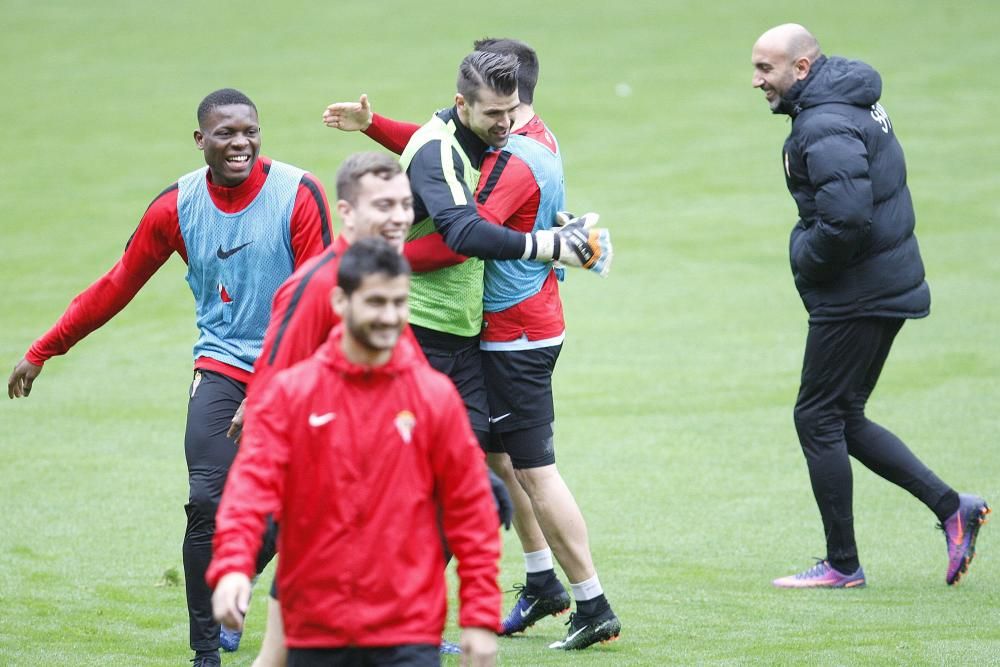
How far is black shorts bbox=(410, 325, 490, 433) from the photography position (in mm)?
6000

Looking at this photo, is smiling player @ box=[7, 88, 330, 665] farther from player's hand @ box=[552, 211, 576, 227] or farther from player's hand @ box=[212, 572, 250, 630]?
player's hand @ box=[212, 572, 250, 630]

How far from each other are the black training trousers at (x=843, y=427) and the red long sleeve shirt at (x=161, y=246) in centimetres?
263

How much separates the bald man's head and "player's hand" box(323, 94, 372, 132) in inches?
74.4

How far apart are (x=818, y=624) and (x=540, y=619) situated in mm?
1229

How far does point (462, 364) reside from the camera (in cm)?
605

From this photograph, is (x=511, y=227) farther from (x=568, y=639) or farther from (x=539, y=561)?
(x=568, y=639)

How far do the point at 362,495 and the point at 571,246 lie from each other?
6.08 feet

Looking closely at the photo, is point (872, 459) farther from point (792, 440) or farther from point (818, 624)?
point (792, 440)

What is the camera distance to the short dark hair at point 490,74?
18.2 ft

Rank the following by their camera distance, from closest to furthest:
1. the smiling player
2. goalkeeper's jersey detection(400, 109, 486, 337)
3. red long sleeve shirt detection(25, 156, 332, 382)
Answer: goalkeeper's jersey detection(400, 109, 486, 337) < the smiling player < red long sleeve shirt detection(25, 156, 332, 382)

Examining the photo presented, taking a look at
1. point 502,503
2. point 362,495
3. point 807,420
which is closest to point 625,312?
point 807,420

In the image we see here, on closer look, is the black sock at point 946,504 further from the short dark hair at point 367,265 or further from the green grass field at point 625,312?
the short dark hair at point 367,265

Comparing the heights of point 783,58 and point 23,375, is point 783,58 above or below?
above

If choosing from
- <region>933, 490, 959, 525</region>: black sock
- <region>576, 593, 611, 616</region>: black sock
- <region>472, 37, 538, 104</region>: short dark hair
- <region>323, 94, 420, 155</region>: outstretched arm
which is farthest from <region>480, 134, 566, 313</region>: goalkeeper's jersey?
<region>933, 490, 959, 525</region>: black sock
